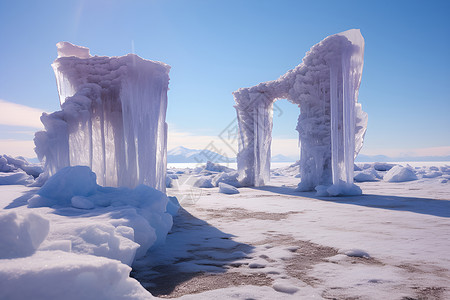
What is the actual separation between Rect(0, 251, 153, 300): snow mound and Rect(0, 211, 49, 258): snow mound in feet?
0.32

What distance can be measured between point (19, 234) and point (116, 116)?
16.1 feet

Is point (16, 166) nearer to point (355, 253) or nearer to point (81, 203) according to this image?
point (81, 203)

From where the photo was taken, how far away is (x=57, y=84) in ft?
21.2

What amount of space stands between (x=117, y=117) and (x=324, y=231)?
16.1 feet

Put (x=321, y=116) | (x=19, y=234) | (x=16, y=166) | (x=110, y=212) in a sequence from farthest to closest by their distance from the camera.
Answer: (x=16, y=166)
(x=321, y=116)
(x=110, y=212)
(x=19, y=234)

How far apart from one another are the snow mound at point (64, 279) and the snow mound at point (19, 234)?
10cm

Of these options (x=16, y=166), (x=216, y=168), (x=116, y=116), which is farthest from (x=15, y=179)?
(x=216, y=168)

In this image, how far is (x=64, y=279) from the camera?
1.36 metres

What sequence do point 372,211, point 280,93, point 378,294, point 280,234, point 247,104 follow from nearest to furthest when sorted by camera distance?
point 378,294, point 280,234, point 372,211, point 280,93, point 247,104

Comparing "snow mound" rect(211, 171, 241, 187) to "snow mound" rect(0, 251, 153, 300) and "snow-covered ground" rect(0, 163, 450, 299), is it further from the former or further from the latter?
"snow mound" rect(0, 251, 153, 300)

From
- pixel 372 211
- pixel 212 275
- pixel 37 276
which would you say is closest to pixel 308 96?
pixel 372 211

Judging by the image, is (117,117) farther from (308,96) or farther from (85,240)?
(308,96)

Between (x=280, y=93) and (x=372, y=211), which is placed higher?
(x=280, y=93)

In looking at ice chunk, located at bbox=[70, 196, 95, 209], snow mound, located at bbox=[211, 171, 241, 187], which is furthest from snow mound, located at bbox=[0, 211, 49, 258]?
snow mound, located at bbox=[211, 171, 241, 187]
